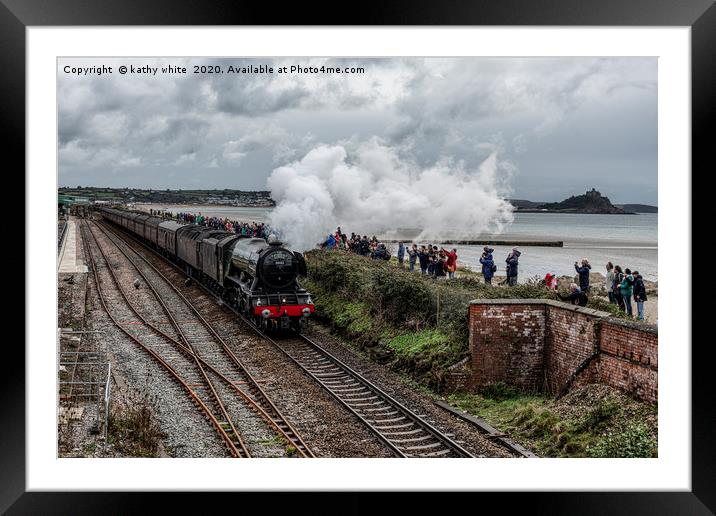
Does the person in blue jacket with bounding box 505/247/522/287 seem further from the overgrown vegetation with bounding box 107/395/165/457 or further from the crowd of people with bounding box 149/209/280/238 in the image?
the overgrown vegetation with bounding box 107/395/165/457

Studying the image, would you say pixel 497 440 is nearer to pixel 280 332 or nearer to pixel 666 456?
pixel 666 456

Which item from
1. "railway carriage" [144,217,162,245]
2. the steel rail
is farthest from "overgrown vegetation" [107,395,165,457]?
"railway carriage" [144,217,162,245]

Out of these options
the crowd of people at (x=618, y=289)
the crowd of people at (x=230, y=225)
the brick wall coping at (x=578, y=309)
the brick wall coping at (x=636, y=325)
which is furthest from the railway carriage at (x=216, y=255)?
the brick wall coping at (x=636, y=325)

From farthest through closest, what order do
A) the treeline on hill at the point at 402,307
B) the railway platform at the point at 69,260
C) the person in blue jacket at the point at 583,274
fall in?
the railway platform at the point at 69,260, the treeline on hill at the point at 402,307, the person in blue jacket at the point at 583,274

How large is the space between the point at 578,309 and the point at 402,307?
14.2 feet

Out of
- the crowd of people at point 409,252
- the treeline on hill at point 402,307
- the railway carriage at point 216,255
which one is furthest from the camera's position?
the railway carriage at point 216,255

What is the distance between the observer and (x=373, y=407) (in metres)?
10.1

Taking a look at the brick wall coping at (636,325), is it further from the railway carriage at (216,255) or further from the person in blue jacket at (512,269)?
the railway carriage at (216,255)

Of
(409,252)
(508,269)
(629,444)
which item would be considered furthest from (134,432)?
(409,252)

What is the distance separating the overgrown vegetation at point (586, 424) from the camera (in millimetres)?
8375

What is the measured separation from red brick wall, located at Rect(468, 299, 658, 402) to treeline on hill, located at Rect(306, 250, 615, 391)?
50 centimetres
